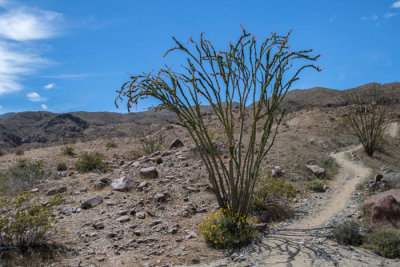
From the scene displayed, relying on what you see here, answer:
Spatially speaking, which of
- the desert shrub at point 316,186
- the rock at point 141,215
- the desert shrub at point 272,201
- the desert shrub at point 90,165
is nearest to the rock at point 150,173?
the rock at point 141,215

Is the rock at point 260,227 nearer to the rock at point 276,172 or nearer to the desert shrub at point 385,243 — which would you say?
the desert shrub at point 385,243

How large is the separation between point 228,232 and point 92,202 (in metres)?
4.20

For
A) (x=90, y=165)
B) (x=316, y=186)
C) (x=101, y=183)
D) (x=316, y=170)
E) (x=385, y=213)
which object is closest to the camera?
(x=385, y=213)

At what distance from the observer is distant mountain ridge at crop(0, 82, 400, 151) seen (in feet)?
157

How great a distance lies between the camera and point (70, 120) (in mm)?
56844

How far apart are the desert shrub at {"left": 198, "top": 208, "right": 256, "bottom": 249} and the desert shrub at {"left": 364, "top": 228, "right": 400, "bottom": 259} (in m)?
2.08

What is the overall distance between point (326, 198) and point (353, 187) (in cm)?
165

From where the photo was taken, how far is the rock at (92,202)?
8297 millimetres

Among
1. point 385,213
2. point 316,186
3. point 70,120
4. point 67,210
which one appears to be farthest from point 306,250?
point 70,120

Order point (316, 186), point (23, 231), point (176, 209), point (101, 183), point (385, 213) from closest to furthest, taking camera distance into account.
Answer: point (23, 231) → point (385, 213) → point (176, 209) → point (316, 186) → point (101, 183)

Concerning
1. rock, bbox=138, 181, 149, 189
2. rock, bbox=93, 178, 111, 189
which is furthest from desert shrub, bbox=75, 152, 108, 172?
rock, bbox=138, 181, 149, 189

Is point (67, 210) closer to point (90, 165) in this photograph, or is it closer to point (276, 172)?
point (90, 165)

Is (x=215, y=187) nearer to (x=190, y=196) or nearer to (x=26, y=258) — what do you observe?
(x=190, y=196)

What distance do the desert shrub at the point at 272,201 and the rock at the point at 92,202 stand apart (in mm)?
4157
